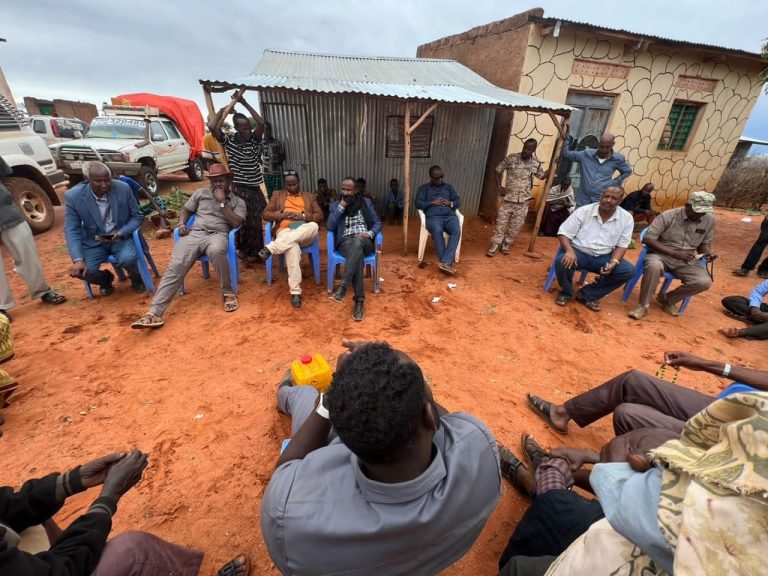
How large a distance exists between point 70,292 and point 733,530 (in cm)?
561

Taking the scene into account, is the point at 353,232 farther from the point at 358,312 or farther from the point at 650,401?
the point at 650,401

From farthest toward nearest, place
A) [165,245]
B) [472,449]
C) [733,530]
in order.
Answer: [165,245]
[472,449]
[733,530]

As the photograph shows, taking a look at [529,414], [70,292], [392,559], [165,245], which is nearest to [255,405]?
[392,559]

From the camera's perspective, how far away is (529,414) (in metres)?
2.62

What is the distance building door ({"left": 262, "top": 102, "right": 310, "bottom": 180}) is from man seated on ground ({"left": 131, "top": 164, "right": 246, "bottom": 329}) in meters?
2.89

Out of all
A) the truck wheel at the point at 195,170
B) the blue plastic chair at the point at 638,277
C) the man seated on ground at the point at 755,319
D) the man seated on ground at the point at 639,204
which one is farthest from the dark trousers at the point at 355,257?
the truck wheel at the point at 195,170

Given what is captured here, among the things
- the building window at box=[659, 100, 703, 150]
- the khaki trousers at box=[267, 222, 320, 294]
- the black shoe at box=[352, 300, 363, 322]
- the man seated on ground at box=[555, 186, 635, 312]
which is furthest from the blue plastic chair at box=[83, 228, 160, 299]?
the building window at box=[659, 100, 703, 150]

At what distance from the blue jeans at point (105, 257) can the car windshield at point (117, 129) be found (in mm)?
6139

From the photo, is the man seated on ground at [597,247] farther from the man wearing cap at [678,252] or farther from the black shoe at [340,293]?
the black shoe at [340,293]

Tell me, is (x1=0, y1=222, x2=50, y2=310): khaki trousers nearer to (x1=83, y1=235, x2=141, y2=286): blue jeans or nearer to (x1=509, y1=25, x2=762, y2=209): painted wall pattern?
(x1=83, y1=235, x2=141, y2=286): blue jeans

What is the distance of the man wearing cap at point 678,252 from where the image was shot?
397cm

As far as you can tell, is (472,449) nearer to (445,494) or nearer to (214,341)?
(445,494)

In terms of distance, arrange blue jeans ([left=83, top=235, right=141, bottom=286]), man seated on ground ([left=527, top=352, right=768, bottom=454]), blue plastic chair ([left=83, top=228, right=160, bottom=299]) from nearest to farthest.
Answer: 1. man seated on ground ([left=527, top=352, right=768, bottom=454])
2. blue jeans ([left=83, top=235, right=141, bottom=286])
3. blue plastic chair ([left=83, top=228, right=160, bottom=299])

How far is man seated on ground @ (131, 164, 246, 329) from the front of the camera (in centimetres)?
367
